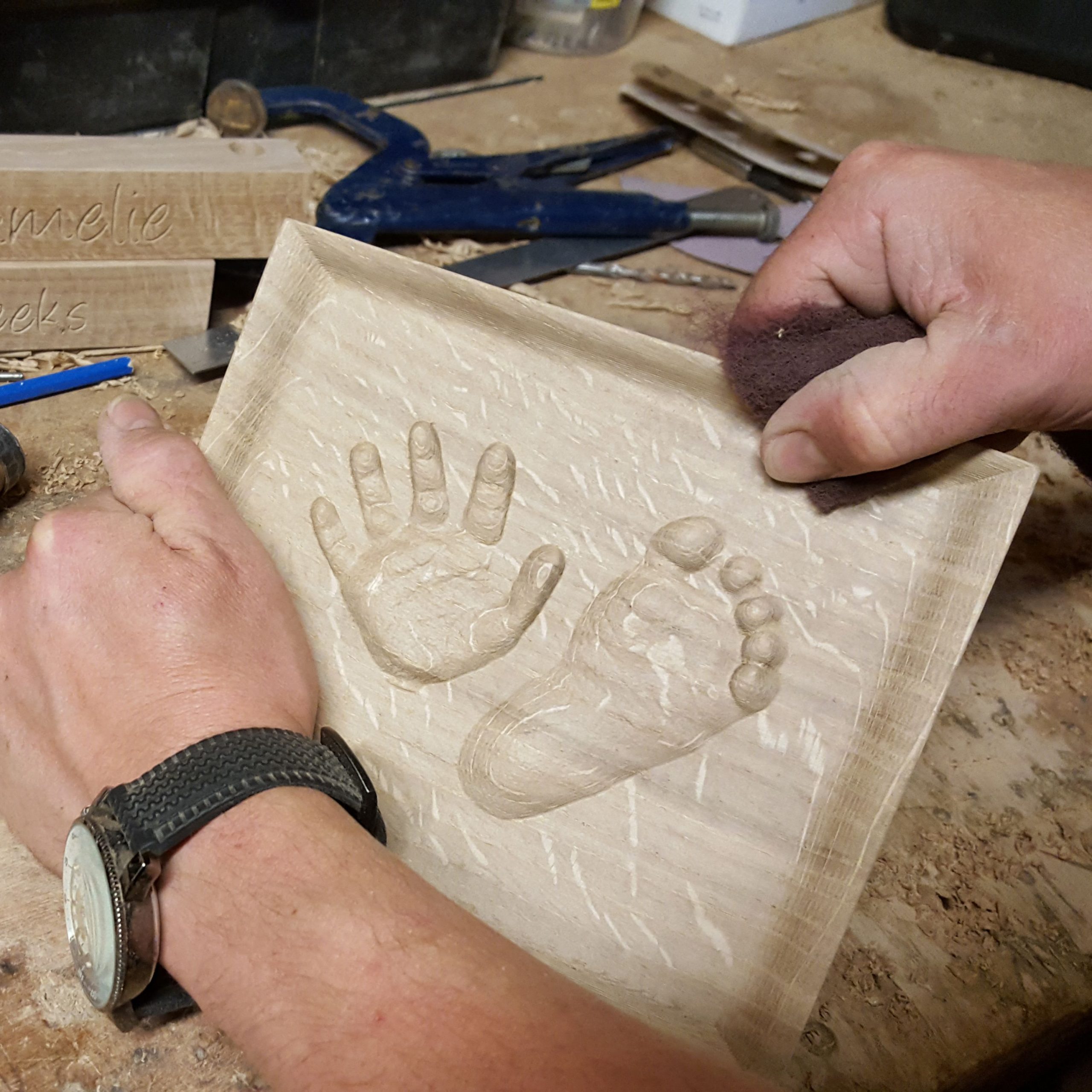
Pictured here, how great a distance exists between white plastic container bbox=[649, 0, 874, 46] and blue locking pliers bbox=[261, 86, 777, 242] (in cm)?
75

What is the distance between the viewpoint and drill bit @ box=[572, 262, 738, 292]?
155 cm

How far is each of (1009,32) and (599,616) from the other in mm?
2041

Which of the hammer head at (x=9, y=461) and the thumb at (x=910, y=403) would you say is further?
the hammer head at (x=9, y=461)

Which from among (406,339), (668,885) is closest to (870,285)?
(406,339)

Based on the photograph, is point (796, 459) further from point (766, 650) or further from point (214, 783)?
point (214, 783)

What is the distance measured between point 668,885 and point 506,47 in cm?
186

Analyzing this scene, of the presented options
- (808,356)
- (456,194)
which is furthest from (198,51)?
(808,356)

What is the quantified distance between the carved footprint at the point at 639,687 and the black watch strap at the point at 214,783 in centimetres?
13

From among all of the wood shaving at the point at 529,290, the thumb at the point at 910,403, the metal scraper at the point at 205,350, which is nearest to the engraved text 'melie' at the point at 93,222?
the metal scraper at the point at 205,350

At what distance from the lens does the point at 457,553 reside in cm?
87

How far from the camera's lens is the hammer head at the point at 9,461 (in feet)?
3.47

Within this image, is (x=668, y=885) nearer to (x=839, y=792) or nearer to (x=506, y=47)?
(x=839, y=792)

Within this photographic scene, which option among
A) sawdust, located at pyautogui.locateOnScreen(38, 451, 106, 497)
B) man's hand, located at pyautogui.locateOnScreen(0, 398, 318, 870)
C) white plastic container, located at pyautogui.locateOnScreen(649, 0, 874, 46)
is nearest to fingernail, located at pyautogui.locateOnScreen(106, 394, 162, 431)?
man's hand, located at pyautogui.locateOnScreen(0, 398, 318, 870)

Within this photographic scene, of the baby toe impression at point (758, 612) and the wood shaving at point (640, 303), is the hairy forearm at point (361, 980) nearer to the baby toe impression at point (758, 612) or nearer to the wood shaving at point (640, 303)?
the baby toe impression at point (758, 612)
